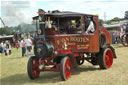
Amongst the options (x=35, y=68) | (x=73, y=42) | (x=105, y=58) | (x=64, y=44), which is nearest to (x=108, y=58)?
(x=105, y=58)

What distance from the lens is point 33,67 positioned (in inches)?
251

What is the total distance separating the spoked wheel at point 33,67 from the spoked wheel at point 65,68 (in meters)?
1.14

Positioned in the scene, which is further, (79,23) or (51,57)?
(79,23)

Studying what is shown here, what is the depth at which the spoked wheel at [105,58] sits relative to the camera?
6950 millimetres

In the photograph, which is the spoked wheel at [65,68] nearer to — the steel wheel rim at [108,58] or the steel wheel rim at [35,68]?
the steel wheel rim at [35,68]

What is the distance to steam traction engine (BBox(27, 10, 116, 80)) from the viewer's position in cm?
589

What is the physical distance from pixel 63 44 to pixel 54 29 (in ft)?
1.88

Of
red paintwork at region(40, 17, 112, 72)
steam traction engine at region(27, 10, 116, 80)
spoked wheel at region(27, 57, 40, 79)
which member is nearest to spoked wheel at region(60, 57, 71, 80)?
steam traction engine at region(27, 10, 116, 80)

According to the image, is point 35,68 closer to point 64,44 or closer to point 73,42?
point 64,44

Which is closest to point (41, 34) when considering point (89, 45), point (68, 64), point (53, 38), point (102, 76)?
point (53, 38)

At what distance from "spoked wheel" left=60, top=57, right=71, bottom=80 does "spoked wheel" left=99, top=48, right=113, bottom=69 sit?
1.49 m

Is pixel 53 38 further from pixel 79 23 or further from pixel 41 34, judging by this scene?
pixel 79 23

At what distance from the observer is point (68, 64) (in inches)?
237

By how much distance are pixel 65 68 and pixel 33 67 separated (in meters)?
1.19
